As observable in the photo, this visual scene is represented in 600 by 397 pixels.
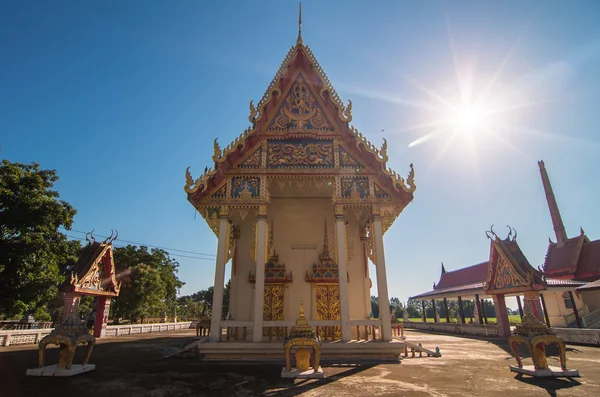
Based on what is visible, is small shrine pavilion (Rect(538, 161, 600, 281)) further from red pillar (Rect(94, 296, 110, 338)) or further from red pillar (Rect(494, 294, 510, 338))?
red pillar (Rect(94, 296, 110, 338))

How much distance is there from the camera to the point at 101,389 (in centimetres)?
495

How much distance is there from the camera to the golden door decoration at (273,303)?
34.4 ft

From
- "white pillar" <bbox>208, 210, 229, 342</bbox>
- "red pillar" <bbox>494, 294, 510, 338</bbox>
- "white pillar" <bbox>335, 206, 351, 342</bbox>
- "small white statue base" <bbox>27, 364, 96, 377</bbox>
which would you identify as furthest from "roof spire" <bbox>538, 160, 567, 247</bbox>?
"small white statue base" <bbox>27, 364, 96, 377</bbox>

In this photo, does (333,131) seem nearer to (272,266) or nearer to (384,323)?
(272,266)

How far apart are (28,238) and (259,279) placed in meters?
11.9

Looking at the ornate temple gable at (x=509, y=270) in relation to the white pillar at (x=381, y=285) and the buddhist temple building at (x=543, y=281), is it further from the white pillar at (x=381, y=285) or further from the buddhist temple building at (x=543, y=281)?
the white pillar at (x=381, y=285)

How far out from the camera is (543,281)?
14.0 metres

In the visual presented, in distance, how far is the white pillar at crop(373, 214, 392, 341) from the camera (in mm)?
8336

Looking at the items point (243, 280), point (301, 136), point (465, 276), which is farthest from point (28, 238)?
point (465, 276)

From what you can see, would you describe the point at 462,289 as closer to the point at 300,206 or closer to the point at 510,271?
the point at 510,271

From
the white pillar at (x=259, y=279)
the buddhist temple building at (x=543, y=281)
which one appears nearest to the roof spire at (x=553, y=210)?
the buddhist temple building at (x=543, y=281)

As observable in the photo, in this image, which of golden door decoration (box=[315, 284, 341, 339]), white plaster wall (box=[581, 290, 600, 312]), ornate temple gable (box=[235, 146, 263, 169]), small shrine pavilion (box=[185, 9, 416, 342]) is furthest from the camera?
white plaster wall (box=[581, 290, 600, 312])

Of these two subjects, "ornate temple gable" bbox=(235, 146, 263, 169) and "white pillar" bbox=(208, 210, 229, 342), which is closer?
"white pillar" bbox=(208, 210, 229, 342)

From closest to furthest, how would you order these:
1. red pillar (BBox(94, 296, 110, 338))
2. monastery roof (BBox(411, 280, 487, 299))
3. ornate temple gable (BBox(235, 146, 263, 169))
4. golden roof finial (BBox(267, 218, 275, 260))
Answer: ornate temple gable (BBox(235, 146, 263, 169)) → golden roof finial (BBox(267, 218, 275, 260)) → red pillar (BBox(94, 296, 110, 338)) → monastery roof (BBox(411, 280, 487, 299))
